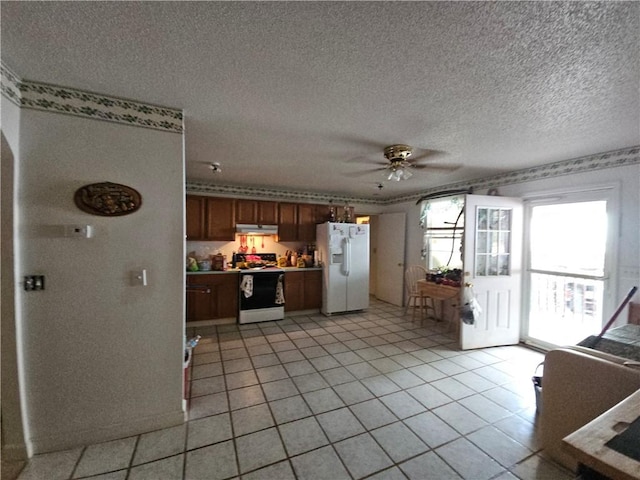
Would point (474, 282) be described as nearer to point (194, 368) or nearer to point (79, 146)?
point (194, 368)

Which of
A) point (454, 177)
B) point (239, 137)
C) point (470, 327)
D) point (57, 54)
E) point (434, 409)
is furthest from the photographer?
point (454, 177)

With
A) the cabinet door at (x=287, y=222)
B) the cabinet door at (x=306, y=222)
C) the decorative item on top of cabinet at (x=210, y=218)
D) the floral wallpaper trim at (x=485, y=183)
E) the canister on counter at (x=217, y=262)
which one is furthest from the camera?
the cabinet door at (x=306, y=222)

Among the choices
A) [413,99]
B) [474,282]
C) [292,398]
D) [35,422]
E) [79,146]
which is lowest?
[292,398]


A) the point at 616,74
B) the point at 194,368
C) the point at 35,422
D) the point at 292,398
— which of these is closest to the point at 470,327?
the point at 292,398

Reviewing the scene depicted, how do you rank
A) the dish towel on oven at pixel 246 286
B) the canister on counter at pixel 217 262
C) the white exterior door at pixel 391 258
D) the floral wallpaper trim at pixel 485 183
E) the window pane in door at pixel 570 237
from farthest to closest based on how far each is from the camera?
the white exterior door at pixel 391 258
the canister on counter at pixel 217 262
the dish towel on oven at pixel 246 286
the window pane in door at pixel 570 237
the floral wallpaper trim at pixel 485 183

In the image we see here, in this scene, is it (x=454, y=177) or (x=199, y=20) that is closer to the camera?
(x=199, y=20)

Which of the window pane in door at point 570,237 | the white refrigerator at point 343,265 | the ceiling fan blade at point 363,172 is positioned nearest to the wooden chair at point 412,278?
the white refrigerator at point 343,265

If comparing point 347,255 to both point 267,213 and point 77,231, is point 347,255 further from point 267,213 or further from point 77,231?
point 77,231

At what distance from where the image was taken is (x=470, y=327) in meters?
3.24

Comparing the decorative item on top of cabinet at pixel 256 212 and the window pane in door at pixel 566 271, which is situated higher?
the decorative item on top of cabinet at pixel 256 212

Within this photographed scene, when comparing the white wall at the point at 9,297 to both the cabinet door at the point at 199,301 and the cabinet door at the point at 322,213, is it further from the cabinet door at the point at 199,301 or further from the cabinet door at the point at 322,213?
the cabinet door at the point at 322,213

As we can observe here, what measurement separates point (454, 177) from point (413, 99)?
2619 mm

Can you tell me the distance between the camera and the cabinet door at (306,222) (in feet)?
16.2

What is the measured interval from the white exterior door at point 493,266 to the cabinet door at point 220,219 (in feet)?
11.7
